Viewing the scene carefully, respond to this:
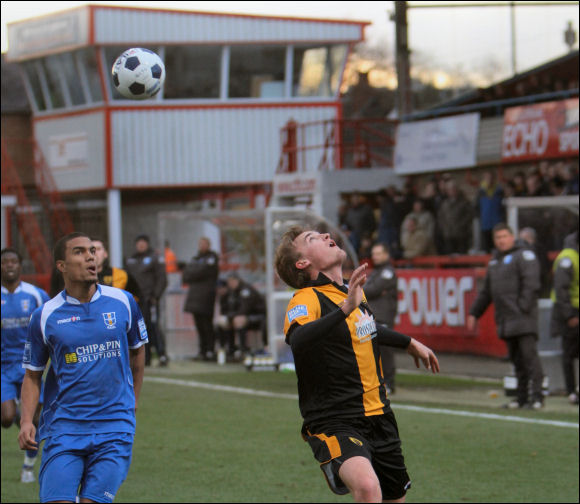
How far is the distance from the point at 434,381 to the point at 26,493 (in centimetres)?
862

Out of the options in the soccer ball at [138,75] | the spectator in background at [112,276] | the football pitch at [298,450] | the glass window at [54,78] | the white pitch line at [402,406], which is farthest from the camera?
the glass window at [54,78]

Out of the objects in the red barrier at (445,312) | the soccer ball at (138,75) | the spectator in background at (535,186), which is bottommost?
the red barrier at (445,312)

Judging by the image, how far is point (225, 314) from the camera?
825 inches

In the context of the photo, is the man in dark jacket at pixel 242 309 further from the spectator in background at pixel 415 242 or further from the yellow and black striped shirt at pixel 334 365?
the yellow and black striped shirt at pixel 334 365

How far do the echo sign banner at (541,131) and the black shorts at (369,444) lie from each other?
15.6m

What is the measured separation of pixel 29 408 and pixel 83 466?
1.46ft

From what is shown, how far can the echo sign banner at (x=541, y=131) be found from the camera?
68.2ft

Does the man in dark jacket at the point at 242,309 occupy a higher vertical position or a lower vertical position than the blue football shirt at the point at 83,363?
lower

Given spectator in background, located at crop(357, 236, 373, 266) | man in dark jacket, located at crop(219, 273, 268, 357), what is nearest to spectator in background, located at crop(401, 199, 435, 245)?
spectator in background, located at crop(357, 236, 373, 266)

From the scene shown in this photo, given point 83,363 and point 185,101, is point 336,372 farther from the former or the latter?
point 185,101

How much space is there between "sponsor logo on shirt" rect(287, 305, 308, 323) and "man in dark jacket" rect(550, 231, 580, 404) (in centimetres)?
877

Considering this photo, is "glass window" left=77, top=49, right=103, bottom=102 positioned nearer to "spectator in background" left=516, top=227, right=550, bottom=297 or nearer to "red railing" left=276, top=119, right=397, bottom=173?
"red railing" left=276, top=119, right=397, bottom=173

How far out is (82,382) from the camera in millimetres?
6305

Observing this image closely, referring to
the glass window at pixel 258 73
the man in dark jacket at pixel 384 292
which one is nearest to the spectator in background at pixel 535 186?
the man in dark jacket at pixel 384 292
